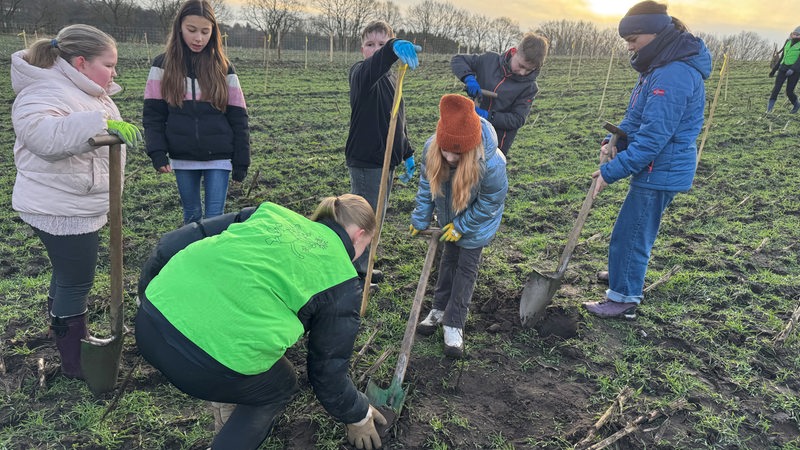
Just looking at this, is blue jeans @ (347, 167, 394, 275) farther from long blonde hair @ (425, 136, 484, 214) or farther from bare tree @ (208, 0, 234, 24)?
bare tree @ (208, 0, 234, 24)

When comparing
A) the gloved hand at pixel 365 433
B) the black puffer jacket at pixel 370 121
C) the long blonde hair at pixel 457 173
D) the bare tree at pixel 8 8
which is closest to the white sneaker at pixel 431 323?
the long blonde hair at pixel 457 173

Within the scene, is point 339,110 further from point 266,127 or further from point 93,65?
point 93,65

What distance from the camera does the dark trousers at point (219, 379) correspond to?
1746 millimetres

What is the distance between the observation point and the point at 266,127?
376 inches

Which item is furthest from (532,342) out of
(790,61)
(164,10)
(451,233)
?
(164,10)

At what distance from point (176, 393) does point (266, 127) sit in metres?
7.45

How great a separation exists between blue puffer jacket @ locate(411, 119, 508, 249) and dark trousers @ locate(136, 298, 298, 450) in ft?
4.81

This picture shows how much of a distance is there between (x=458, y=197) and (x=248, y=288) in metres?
1.55

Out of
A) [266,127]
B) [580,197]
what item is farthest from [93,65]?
[266,127]

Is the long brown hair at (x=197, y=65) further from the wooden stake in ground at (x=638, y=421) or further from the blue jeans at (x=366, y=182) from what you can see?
the wooden stake in ground at (x=638, y=421)

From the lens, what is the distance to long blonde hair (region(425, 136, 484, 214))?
2.84 meters

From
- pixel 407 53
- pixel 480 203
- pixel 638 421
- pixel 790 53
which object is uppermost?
pixel 790 53

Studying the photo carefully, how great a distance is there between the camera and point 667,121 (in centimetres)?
314

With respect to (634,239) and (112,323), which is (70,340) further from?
(634,239)
